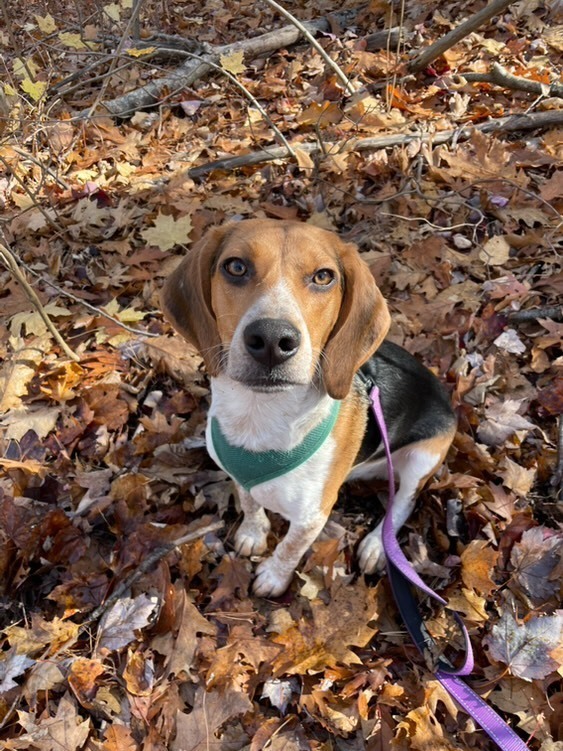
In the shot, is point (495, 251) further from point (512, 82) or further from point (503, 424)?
point (512, 82)

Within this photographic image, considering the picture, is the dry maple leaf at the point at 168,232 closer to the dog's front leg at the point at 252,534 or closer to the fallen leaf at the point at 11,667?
the dog's front leg at the point at 252,534

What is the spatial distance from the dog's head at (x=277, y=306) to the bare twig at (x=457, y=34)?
4676mm

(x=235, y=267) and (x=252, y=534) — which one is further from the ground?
(x=235, y=267)

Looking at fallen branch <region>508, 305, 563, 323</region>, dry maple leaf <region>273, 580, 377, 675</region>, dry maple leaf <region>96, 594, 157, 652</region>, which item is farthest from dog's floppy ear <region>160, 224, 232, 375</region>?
fallen branch <region>508, 305, 563, 323</region>

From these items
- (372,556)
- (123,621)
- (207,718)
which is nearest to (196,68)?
(372,556)

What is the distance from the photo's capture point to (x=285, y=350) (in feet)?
7.40

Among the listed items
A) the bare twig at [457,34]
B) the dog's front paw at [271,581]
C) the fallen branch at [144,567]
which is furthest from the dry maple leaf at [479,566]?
the bare twig at [457,34]

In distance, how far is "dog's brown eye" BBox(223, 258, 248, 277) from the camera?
8.38ft

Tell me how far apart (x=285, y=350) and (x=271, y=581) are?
5.88 feet

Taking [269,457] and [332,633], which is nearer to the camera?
[269,457]

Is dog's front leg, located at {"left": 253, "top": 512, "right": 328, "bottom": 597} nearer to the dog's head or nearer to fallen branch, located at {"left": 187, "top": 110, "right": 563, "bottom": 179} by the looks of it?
the dog's head

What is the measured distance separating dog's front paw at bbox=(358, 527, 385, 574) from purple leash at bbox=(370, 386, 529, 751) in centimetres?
19

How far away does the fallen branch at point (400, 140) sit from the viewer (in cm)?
568

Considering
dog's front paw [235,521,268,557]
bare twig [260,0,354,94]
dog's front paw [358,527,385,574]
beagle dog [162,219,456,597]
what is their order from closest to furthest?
beagle dog [162,219,456,597]
dog's front paw [358,527,385,574]
dog's front paw [235,521,268,557]
bare twig [260,0,354,94]
